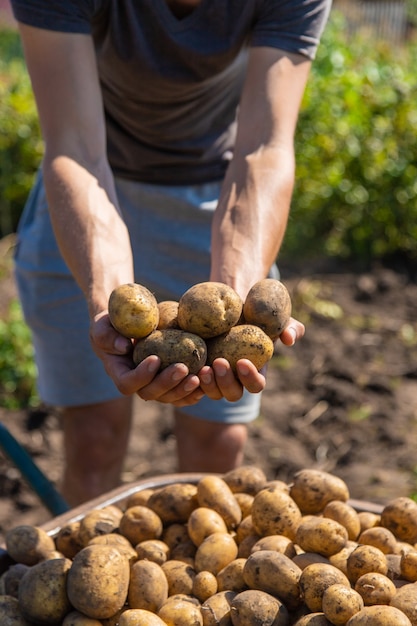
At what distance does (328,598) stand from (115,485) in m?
1.44

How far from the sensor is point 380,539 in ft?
6.31

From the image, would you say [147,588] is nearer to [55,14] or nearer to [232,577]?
[232,577]

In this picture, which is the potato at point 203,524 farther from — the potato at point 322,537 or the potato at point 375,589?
the potato at point 375,589

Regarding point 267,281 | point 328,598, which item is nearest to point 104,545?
point 328,598

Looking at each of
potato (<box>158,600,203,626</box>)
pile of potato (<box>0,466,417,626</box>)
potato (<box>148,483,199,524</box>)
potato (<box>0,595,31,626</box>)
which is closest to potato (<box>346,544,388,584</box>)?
pile of potato (<box>0,466,417,626</box>)

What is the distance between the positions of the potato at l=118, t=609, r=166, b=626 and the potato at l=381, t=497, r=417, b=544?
2.07 ft

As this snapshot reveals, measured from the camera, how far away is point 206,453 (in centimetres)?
287

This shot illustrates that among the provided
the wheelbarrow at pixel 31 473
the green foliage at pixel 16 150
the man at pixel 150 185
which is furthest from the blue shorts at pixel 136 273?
the green foliage at pixel 16 150

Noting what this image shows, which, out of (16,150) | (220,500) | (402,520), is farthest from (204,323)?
(16,150)

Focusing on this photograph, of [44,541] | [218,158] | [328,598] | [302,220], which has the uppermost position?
[218,158]

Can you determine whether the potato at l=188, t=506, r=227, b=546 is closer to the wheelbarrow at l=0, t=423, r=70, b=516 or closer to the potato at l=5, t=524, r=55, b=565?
the potato at l=5, t=524, r=55, b=565

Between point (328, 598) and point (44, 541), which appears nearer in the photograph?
point (328, 598)

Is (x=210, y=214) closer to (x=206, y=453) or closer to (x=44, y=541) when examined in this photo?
(x=206, y=453)

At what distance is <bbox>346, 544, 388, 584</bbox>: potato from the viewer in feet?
5.86
